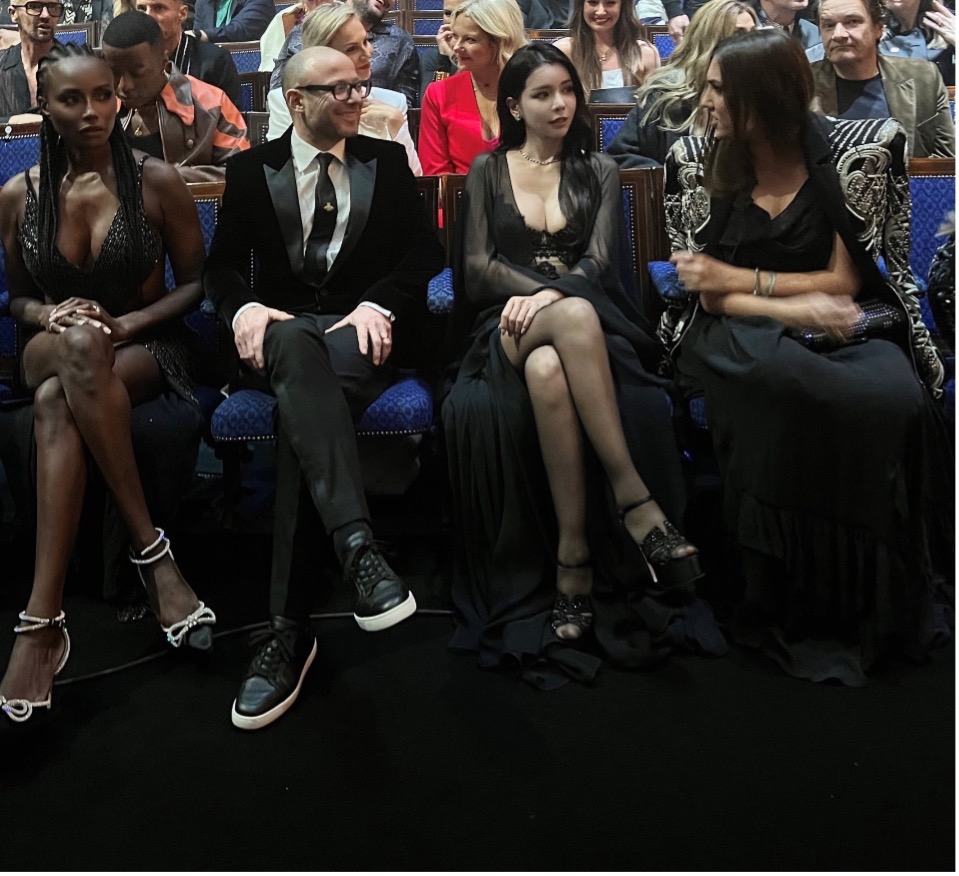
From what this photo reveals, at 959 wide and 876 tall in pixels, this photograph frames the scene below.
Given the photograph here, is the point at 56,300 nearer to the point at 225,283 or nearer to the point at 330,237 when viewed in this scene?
the point at 225,283

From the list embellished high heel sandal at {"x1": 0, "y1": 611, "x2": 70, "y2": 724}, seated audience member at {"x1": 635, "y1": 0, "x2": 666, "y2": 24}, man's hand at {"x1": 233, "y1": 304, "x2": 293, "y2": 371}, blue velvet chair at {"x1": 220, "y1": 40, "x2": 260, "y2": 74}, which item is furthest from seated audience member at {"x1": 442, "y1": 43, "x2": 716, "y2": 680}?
seated audience member at {"x1": 635, "y1": 0, "x2": 666, "y2": 24}

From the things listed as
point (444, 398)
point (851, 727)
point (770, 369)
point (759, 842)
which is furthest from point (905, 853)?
point (444, 398)

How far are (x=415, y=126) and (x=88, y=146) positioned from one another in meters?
1.31

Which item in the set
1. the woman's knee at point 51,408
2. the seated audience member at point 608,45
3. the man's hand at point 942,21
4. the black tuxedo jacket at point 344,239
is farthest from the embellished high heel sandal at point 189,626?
the man's hand at point 942,21

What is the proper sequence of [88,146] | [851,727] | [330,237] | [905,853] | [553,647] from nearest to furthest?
[905,853] < [851,727] < [553,647] < [88,146] < [330,237]

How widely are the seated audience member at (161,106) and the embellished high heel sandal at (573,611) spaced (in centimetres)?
124

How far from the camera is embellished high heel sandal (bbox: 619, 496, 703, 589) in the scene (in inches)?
57.9

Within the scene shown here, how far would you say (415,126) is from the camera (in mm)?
2910

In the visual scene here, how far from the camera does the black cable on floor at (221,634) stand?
5.09 feet

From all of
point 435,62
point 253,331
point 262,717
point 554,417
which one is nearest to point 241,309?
point 253,331

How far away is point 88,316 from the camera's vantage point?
1.65m

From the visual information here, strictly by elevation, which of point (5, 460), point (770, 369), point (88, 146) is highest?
point (88, 146)
